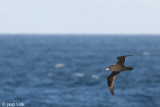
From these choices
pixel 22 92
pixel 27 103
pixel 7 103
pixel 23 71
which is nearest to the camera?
pixel 7 103

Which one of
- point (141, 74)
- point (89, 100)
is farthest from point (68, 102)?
point (141, 74)

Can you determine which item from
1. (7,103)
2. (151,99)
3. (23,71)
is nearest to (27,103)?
(7,103)

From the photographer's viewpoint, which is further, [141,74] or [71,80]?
[141,74]

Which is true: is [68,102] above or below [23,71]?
below

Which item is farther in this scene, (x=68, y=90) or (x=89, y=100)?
(x=68, y=90)

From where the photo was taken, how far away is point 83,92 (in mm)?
68625

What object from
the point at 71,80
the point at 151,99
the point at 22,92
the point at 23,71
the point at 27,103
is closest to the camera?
the point at 27,103

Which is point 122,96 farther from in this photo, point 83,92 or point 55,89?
point 55,89

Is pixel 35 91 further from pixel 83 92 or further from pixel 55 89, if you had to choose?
pixel 83 92

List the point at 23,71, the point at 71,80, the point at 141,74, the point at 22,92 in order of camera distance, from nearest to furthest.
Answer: the point at 22,92 < the point at 71,80 < the point at 141,74 < the point at 23,71

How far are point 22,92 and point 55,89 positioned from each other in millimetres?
8090

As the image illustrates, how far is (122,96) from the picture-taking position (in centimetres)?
6462

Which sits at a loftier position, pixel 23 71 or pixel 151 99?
pixel 23 71

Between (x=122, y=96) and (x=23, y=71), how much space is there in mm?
43474
